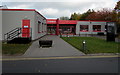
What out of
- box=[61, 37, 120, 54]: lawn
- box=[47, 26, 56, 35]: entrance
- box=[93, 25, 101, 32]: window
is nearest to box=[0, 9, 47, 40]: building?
box=[61, 37, 120, 54]: lawn

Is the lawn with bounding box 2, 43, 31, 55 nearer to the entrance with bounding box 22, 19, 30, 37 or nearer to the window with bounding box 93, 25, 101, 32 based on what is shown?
the entrance with bounding box 22, 19, 30, 37

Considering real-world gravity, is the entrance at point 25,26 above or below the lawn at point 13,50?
above

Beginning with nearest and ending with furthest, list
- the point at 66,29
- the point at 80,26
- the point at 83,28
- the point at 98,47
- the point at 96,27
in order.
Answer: the point at 98,47
the point at 80,26
the point at 83,28
the point at 96,27
the point at 66,29

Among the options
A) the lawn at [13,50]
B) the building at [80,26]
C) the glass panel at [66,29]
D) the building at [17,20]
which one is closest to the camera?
the lawn at [13,50]

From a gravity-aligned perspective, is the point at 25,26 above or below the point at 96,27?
below

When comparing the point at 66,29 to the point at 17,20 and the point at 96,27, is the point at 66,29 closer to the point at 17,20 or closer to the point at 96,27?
the point at 96,27

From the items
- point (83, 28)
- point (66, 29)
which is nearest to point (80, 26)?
point (83, 28)

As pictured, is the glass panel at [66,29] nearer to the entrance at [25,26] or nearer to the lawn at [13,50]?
the entrance at [25,26]

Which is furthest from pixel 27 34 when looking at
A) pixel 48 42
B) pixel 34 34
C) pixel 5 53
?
pixel 5 53

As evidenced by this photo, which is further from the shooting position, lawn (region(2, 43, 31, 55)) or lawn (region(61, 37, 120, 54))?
lawn (region(61, 37, 120, 54))

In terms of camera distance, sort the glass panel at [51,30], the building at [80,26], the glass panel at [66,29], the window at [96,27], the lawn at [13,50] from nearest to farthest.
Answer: the lawn at [13,50]
the building at [80,26]
the window at [96,27]
the glass panel at [66,29]
the glass panel at [51,30]

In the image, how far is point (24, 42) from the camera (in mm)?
15266

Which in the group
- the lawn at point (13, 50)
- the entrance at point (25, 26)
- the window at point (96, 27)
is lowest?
the lawn at point (13, 50)

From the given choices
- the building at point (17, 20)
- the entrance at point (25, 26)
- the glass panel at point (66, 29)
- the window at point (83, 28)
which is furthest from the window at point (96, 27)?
the entrance at point (25, 26)
